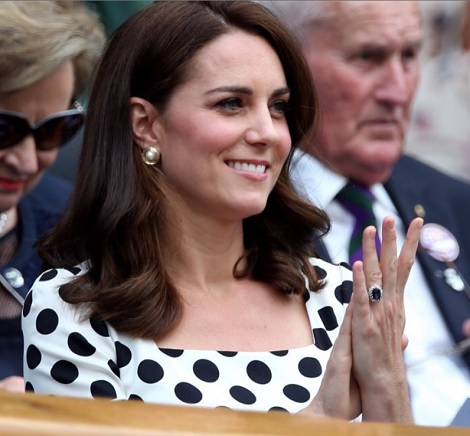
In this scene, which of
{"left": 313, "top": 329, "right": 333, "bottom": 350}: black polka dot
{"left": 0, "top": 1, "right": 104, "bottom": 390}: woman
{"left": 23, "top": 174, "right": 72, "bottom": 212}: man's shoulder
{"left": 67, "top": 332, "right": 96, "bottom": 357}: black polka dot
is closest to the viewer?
{"left": 67, "top": 332, "right": 96, "bottom": 357}: black polka dot

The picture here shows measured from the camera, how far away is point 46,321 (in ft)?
7.48

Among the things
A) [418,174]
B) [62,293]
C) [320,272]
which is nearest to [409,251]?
[320,272]

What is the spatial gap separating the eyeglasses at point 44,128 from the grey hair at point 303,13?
84 centimetres

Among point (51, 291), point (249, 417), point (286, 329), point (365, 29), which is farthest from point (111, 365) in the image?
point (365, 29)

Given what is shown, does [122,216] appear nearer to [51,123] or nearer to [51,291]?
[51,291]

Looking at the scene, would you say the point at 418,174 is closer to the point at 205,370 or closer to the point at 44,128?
the point at 44,128

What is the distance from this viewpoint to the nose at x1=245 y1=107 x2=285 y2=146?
2404 mm

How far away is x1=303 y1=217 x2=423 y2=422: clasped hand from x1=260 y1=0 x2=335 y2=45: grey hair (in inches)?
60.9

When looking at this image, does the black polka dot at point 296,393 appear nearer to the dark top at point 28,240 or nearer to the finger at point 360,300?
the finger at point 360,300

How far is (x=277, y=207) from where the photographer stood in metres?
2.68

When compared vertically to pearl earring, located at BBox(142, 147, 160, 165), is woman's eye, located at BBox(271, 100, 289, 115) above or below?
above

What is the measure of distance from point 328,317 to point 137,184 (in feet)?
1.71

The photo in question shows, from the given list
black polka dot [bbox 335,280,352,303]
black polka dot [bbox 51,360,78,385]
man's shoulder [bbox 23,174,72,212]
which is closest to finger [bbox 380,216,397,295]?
black polka dot [bbox 335,280,352,303]

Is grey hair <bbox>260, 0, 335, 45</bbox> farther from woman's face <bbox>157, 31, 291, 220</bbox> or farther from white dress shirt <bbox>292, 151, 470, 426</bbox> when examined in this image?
woman's face <bbox>157, 31, 291, 220</bbox>
